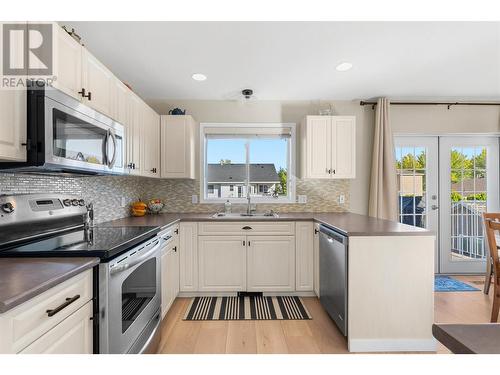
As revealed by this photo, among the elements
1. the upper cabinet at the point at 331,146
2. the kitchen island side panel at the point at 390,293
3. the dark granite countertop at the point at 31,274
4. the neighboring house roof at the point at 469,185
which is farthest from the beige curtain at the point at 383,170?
the dark granite countertop at the point at 31,274

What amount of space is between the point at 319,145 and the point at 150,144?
1994 mm

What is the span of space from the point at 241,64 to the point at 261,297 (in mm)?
2470

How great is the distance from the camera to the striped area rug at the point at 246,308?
258cm

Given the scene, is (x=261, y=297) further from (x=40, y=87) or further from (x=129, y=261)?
(x=40, y=87)

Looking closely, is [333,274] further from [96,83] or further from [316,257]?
[96,83]

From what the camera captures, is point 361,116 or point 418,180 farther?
point 418,180

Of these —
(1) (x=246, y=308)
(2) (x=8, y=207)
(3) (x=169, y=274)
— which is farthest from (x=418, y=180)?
(2) (x=8, y=207)

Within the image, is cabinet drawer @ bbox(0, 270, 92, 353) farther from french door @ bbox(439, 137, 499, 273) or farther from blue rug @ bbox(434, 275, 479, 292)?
french door @ bbox(439, 137, 499, 273)

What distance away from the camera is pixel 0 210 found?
145 centimetres

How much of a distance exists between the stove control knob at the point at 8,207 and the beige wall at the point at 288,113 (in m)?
2.44

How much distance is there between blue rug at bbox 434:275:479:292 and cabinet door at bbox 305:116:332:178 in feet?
6.47

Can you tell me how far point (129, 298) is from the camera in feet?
5.25

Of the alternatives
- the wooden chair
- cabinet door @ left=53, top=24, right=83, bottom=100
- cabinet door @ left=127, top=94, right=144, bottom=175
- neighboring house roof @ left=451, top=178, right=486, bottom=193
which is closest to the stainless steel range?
cabinet door @ left=127, top=94, right=144, bottom=175

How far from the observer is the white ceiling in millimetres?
2041
